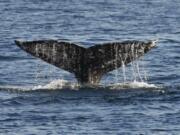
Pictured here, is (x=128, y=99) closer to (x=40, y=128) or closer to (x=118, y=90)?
(x=118, y=90)

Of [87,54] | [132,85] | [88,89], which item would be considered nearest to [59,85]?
[88,89]

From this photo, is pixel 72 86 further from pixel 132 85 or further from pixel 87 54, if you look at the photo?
pixel 132 85

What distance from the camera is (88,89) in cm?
2364

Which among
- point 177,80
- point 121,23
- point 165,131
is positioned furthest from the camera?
point 121,23

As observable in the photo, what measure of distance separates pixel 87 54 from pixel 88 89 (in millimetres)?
825

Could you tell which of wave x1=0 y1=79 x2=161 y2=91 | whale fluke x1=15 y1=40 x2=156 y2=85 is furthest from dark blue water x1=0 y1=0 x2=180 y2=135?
whale fluke x1=15 y1=40 x2=156 y2=85

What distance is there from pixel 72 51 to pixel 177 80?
384cm

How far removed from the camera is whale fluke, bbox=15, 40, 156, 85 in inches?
907

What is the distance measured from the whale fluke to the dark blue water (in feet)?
1.70

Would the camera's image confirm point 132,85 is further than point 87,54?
Yes

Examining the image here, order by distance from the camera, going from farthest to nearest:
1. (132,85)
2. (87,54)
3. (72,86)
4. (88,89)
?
(132,85) < (72,86) < (88,89) < (87,54)

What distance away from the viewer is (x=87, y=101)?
74.6 feet

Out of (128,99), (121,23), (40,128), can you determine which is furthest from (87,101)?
(121,23)

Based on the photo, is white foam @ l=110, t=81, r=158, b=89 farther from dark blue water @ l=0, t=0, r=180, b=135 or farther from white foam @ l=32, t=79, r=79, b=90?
white foam @ l=32, t=79, r=79, b=90
